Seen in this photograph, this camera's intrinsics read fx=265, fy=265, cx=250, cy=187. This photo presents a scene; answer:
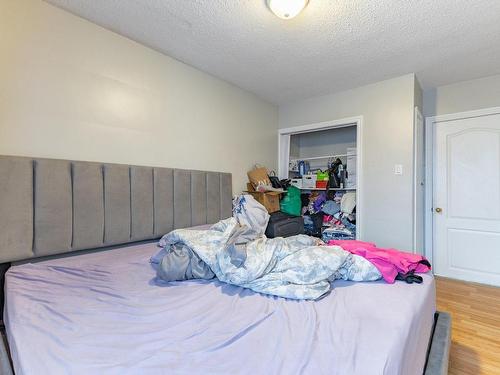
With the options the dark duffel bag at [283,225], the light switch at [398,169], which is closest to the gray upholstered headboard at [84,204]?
the dark duffel bag at [283,225]

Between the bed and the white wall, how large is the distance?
147 centimetres

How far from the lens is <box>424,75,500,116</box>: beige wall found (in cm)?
297

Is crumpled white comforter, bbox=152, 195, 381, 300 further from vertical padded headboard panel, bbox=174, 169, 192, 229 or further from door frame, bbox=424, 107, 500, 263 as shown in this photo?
door frame, bbox=424, 107, 500, 263

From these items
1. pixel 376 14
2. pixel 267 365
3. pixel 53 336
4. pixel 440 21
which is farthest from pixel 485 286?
pixel 53 336

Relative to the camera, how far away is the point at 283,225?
3.12 meters

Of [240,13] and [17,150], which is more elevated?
[240,13]

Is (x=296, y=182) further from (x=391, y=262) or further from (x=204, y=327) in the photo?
(x=204, y=327)

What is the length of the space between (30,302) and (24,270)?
439mm

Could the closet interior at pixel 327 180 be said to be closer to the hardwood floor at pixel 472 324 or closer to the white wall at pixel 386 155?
the white wall at pixel 386 155

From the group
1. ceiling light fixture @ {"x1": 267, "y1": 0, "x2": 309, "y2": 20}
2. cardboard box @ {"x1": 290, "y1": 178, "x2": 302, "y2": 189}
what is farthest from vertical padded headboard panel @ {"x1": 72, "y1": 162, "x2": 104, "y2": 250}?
cardboard box @ {"x1": 290, "y1": 178, "x2": 302, "y2": 189}

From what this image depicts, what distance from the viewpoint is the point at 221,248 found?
59.3 inches

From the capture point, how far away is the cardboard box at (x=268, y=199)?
10.8ft

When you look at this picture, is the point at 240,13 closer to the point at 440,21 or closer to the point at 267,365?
the point at 440,21

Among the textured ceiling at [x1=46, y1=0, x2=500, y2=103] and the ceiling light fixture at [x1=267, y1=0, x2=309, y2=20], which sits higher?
the textured ceiling at [x1=46, y1=0, x2=500, y2=103]
